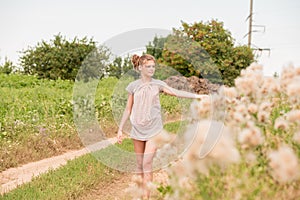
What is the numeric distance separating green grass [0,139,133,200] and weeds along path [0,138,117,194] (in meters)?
0.28

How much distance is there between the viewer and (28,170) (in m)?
6.59

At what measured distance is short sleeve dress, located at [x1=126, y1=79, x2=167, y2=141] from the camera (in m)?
4.29

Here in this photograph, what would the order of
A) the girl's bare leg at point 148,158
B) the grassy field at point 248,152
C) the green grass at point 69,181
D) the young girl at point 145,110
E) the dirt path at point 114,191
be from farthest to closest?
1. the dirt path at point 114,191
2. the green grass at point 69,181
3. the young girl at point 145,110
4. the girl's bare leg at point 148,158
5. the grassy field at point 248,152

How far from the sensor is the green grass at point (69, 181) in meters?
4.84

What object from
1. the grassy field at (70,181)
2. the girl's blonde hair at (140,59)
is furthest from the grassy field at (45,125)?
the girl's blonde hair at (140,59)

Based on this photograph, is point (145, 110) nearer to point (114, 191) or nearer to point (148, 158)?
point (148, 158)

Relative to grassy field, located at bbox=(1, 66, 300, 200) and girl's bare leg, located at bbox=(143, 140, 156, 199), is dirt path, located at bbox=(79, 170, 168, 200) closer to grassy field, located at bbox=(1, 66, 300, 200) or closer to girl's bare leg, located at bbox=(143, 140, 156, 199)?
girl's bare leg, located at bbox=(143, 140, 156, 199)

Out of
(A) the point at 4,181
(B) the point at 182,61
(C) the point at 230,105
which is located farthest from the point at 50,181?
(B) the point at 182,61

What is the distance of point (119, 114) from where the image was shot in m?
10.3

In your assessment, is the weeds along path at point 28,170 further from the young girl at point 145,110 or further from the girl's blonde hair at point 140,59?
the girl's blonde hair at point 140,59

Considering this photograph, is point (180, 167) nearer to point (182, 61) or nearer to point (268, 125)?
point (268, 125)

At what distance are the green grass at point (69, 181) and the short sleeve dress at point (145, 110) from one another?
1211mm

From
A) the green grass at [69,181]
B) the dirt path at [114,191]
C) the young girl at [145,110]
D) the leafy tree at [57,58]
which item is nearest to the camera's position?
the young girl at [145,110]

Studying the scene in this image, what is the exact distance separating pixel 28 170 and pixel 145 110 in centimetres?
305
